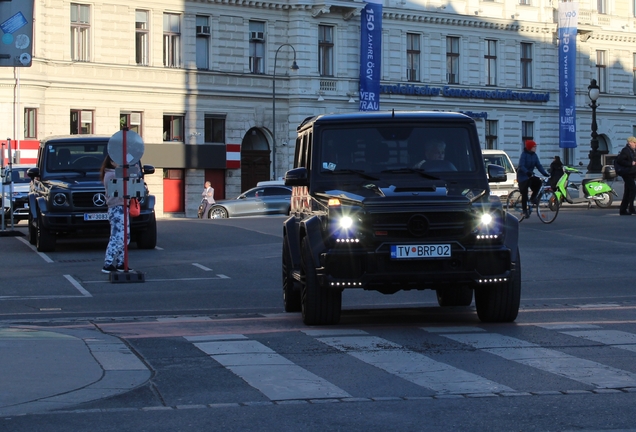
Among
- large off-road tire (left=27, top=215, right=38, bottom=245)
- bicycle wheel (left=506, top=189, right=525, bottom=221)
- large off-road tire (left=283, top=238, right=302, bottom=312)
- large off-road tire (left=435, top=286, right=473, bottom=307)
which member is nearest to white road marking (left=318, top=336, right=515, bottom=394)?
large off-road tire (left=283, top=238, right=302, bottom=312)

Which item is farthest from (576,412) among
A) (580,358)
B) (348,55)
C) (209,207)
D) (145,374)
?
(348,55)

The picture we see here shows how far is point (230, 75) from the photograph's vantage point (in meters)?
56.7

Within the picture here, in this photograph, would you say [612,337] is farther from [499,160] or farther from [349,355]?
[499,160]

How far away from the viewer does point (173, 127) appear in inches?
2190

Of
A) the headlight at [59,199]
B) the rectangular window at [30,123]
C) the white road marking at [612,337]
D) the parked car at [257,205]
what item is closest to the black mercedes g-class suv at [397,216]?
the white road marking at [612,337]

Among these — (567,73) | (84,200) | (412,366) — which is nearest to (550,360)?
(412,366)

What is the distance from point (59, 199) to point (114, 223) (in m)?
4.61

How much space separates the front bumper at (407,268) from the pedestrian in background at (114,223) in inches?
328

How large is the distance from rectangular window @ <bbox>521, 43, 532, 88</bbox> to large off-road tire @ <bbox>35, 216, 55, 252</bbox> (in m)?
47.4

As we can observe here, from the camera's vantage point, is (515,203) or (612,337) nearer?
(612,337)

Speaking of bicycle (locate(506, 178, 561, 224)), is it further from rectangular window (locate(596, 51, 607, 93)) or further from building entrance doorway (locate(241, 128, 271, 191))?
rectangular window (locate(596, 51, 607, 93))

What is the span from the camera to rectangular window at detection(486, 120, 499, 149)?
66.2 meters

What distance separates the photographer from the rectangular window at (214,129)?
5647 centimetres

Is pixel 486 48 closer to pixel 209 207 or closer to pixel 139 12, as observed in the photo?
pixel 139 12
